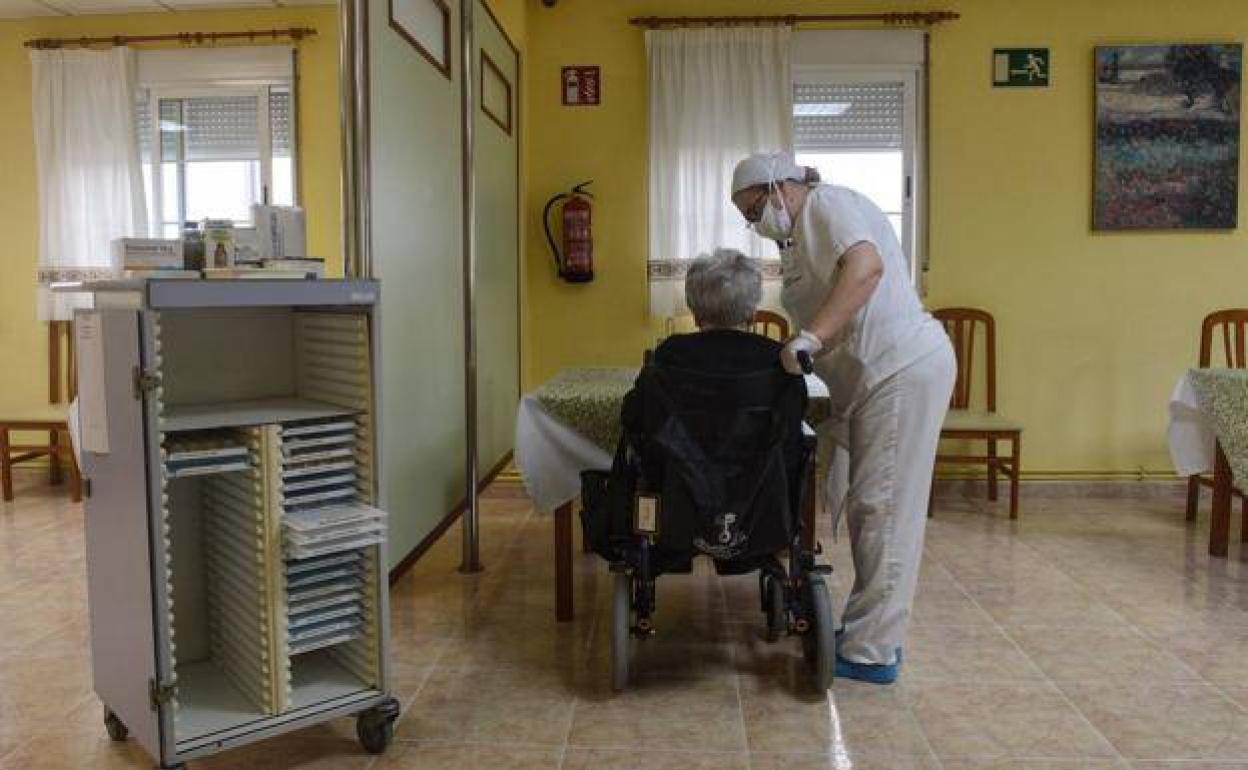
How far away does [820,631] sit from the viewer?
2416 millimetres

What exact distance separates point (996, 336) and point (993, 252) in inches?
16.7

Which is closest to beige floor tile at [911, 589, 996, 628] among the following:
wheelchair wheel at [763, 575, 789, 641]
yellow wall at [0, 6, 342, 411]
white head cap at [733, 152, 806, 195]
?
wheelchair wheel at [763, 575, 789, 641]

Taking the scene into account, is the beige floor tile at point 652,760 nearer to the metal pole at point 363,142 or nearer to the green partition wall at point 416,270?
the green partition wall at point 416,270

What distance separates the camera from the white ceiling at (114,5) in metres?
5.11

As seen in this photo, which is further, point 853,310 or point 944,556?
point 944,556

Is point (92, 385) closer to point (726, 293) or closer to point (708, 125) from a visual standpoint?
point (726, 293)

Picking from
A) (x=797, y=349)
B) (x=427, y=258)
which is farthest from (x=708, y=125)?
(x=797, y=349)

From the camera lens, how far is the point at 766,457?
2305 millimetres

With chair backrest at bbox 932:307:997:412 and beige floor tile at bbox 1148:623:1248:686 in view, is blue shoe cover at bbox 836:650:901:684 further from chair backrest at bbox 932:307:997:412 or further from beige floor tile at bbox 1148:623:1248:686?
chair backrest at bbox 932:307:997:412

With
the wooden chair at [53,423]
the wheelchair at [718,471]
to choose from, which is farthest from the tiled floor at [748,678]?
the wooden chair at [53,423]

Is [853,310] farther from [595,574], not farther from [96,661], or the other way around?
[96,661]

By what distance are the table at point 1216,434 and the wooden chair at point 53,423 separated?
15.8 feet

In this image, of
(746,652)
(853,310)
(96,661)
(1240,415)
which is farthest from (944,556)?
(96,661)

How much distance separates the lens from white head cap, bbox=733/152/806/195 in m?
2.54
